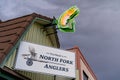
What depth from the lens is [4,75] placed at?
1002 centimetres

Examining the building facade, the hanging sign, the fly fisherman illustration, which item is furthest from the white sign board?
the hanging sign

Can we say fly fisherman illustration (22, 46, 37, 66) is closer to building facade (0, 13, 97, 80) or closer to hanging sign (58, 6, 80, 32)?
building facade (0, 13, 97, 80)

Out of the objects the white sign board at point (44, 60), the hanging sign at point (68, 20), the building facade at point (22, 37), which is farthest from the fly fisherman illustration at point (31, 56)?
the hanging sign at point (68, 20)

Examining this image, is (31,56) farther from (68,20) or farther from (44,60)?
(68,20)

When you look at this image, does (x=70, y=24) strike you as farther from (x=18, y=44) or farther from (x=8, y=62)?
(x=8, y=62)

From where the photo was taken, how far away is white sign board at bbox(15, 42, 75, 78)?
11.5m

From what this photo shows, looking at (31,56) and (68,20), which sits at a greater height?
(68,20)

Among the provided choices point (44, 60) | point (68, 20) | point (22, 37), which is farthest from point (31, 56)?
point (68, 20)

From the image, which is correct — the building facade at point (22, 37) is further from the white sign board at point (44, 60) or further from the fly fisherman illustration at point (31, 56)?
the fly fisherman illustration at point (31, 56)

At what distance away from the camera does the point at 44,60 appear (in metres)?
12.3

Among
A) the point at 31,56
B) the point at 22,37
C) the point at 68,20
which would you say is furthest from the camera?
the point at 68,20

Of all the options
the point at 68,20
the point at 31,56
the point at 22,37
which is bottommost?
the point at 31,56

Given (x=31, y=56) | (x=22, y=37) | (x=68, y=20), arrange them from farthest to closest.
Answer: (x=68, y=20)
(x=22, y=37)
(x=31, y=56)

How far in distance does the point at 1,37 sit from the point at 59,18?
417 cm
